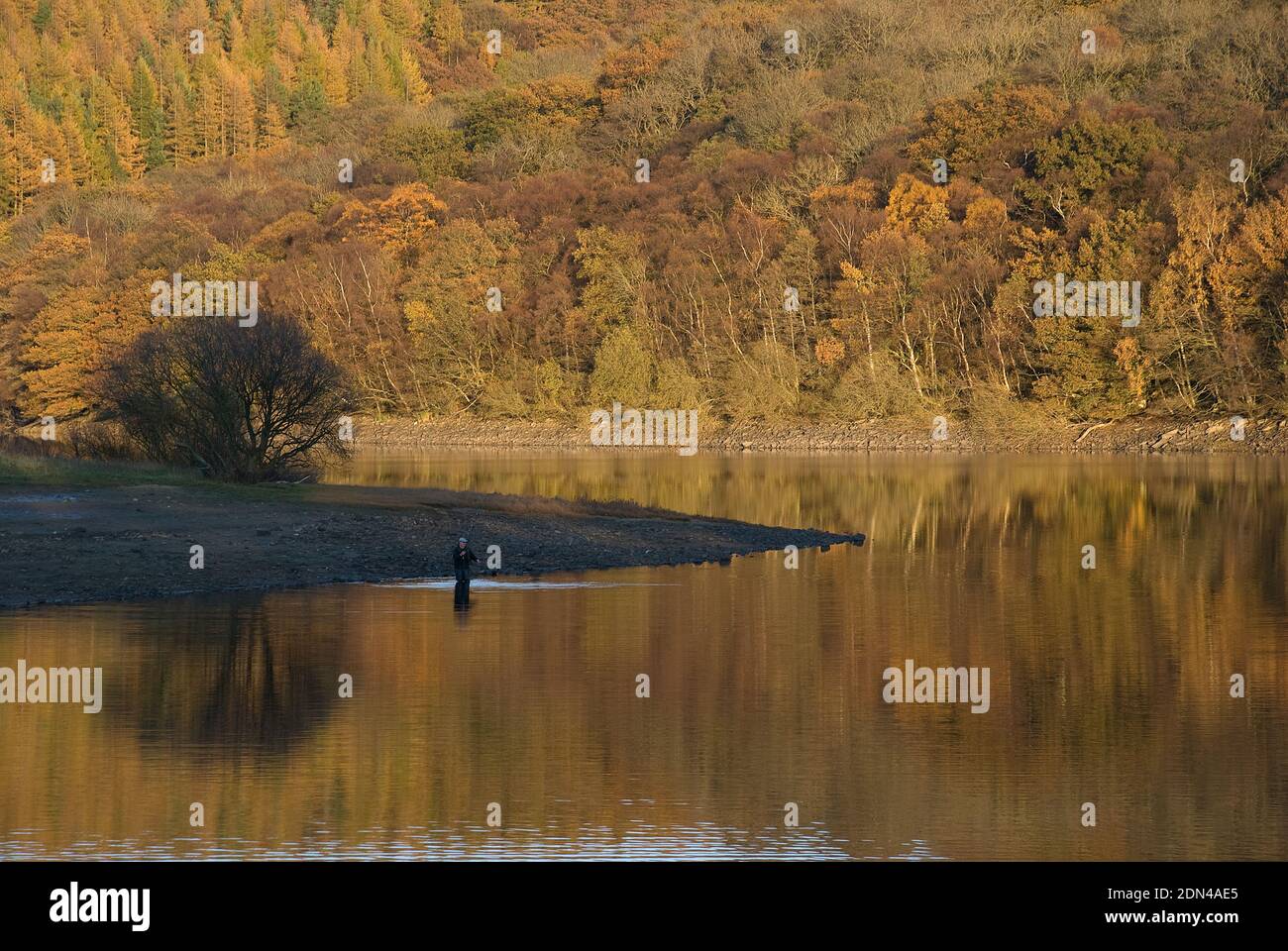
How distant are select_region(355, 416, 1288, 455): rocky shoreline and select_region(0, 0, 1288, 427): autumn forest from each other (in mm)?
1171

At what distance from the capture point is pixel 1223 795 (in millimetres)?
17188

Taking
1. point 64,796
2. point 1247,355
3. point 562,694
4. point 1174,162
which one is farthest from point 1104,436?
point 64,796

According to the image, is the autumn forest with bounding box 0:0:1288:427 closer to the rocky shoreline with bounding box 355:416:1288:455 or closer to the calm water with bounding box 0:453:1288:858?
the rocky shoreline with bounding box 355:416:1288:455

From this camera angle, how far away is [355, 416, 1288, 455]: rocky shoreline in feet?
298

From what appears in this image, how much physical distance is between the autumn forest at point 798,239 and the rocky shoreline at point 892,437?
117 centimetres

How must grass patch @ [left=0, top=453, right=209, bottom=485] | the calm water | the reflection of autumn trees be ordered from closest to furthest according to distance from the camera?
the calm water, the reflection of autumn trees, grass patch @ [left=0, top=453, right=209, bottom=485]

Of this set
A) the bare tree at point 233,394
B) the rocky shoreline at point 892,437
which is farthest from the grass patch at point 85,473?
the rocky shoreline at point 892,437

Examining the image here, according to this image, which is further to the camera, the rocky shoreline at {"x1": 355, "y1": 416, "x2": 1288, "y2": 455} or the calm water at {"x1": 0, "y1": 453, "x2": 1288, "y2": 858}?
the rocky shoreline at {"x1": 355, "y1": 416, "x2": 1288, "y2": 455}

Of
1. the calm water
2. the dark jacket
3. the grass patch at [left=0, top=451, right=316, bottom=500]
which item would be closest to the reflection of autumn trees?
the calm water

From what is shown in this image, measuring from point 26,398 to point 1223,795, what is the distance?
117 meters

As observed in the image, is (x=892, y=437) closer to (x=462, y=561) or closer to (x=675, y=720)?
(x=462, y=561)

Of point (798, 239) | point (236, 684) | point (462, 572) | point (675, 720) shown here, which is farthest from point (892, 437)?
point (675, 720)

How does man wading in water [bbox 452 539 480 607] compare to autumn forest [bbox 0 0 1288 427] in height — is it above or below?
below

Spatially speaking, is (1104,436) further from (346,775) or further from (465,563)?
(346,775)
